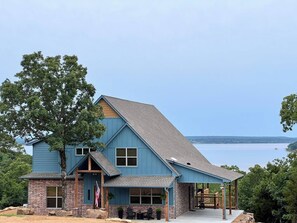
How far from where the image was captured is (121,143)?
1161 inches

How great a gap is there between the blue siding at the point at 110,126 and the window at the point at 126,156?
1.17 metres

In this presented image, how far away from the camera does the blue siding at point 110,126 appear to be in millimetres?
30031

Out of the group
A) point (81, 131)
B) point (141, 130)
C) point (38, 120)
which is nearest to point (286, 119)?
point (141, 130)

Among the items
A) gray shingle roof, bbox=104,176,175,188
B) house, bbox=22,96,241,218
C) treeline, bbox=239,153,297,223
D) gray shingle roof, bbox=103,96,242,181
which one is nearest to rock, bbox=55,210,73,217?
house, bbox=22,96,241,218

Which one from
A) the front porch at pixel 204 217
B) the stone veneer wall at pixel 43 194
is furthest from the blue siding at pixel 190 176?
the stone veneer wall at pixel 43 194

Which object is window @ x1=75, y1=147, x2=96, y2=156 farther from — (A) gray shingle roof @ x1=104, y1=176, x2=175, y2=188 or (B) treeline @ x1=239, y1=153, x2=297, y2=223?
(B) treeline @ x1=239, y1=153, x2=297, y2=223

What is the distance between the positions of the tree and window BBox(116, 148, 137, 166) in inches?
89.6

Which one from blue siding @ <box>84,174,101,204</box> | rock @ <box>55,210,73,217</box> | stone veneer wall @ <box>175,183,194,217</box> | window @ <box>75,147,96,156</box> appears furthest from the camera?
window @ <box>75,147,96,156</box>

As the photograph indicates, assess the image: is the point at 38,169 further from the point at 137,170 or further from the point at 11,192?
the point at 11,192

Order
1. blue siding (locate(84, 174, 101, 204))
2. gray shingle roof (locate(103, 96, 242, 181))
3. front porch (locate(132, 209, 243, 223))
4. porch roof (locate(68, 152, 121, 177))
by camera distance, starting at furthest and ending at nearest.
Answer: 1. gray shingle roof (locate(103, 96, 242, 181))
2. blue siding (locate(84, 174, 101, 204))
3. porch roof (locate(68, 152, 121, 177))
4. front porch (locate(132, 209, 243, 223))

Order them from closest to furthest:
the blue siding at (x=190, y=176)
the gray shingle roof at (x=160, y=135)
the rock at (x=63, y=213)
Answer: the rock at (x=63, y=213)
the blue siding at (x=190, y=176)
the gray shingle roof at (x=160, y=135)

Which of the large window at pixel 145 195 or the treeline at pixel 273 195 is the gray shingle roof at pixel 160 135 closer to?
the large window at pixel 145 195

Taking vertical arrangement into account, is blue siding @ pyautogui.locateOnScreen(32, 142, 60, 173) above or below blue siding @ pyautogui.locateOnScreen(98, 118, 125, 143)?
below

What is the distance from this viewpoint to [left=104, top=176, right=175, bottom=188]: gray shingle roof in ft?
89.0
